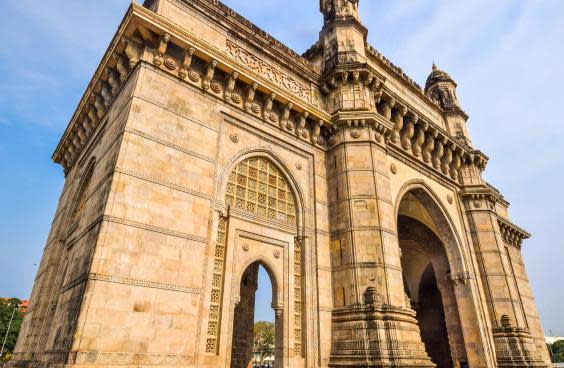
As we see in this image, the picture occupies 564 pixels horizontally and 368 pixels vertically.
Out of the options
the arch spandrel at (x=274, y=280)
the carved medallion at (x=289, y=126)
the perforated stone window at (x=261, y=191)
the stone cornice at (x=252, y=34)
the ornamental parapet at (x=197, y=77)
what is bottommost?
the arch spandrel at (x=274, y=280)

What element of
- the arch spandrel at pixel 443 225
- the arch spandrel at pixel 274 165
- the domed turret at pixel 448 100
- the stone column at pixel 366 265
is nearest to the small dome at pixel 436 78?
the domed turret at pixel 448 100

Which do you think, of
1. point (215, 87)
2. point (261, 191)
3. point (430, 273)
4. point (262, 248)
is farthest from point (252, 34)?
point (430, 273)

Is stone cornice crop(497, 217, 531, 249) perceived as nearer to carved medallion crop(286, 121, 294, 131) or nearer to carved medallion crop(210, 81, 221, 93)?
carved medallion crop(286, 121, 294, 131)

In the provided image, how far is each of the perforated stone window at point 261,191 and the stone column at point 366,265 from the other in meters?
1.50

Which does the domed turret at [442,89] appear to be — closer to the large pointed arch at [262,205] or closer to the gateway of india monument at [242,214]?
the gateway of india monument at [242,214]

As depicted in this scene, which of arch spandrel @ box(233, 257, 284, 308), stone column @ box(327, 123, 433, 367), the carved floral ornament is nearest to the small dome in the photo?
the carved floral ornament

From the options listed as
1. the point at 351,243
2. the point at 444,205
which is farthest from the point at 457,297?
the point at 351,243

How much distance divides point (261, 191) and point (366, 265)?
327 centimetres

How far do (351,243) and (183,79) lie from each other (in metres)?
5.81

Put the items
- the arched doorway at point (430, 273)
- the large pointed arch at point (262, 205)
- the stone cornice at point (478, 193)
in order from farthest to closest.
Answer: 1. the stone cornice at point (478, 193)
2. the arched doorway at point (430, 273)
3. the large pointed arch at point (262, 205)

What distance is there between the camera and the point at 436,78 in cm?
1770

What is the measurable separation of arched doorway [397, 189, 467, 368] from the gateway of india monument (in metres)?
0.12

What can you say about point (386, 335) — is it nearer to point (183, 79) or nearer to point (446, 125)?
point (183, 79)

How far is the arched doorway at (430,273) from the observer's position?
1338 centimetres
